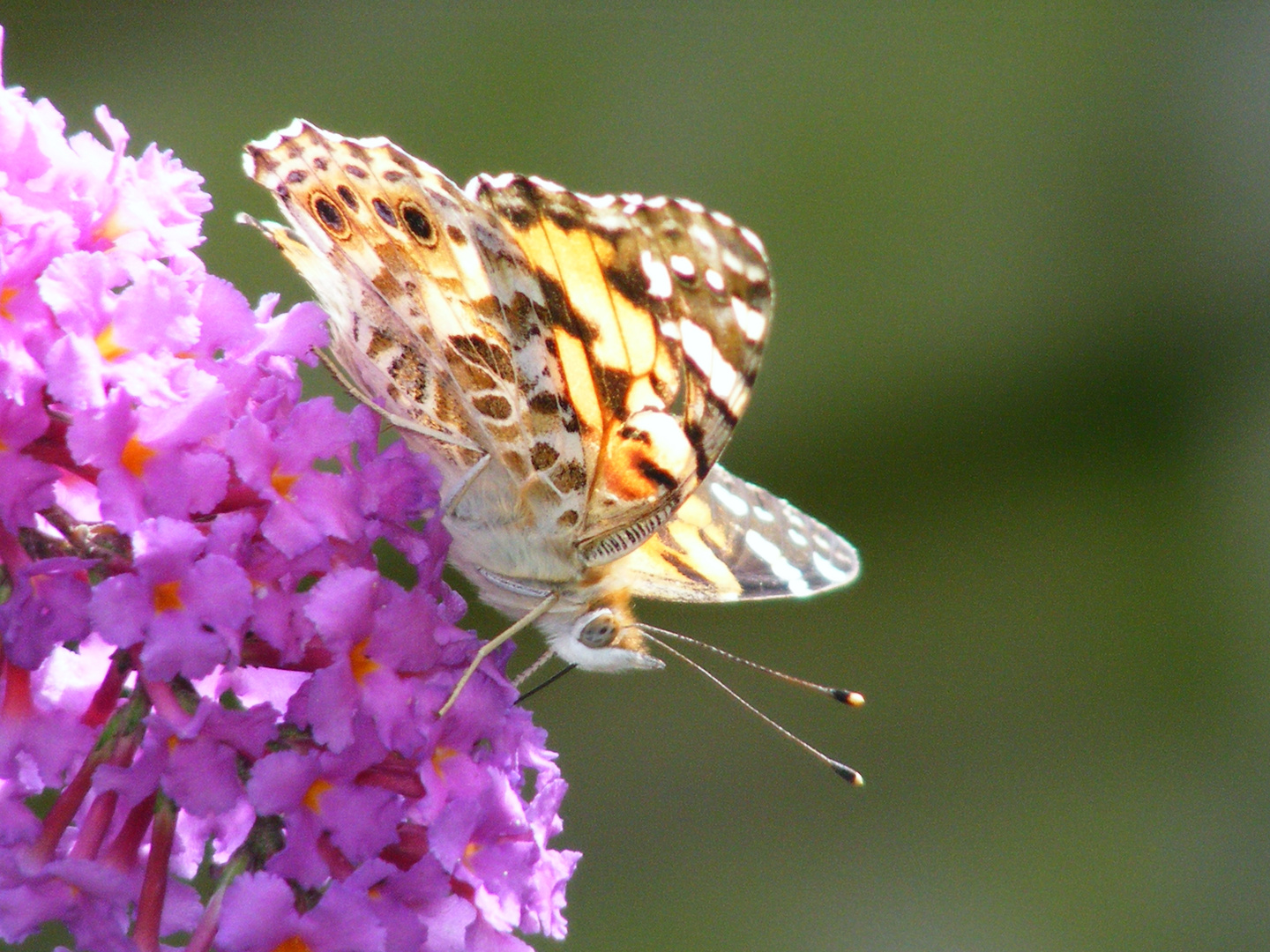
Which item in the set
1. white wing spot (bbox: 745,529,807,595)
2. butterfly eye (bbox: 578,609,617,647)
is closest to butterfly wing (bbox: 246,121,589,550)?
butterfly eye (bbox: 578,609,617,647)

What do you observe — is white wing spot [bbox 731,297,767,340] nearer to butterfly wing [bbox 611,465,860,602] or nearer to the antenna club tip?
butterfly wing [bbox 611,465,860,602]

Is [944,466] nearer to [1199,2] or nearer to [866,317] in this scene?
[866,317]

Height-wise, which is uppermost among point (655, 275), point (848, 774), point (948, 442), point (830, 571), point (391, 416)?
point (655, 275)

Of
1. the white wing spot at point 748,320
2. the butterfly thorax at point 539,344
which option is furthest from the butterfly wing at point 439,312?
the white wing spot at point 748,320

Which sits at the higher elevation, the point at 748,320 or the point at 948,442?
the point at 748,320

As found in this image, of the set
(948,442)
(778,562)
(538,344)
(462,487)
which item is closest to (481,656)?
(462,487)

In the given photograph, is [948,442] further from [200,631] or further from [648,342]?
[200,631]

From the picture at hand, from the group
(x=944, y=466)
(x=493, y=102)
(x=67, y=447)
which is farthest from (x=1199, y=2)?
(x=67, y=447)
